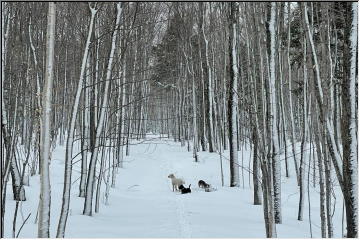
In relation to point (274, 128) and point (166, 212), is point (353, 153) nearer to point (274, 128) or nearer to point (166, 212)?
point (274, 128)

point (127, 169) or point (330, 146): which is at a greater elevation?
point (330, 146)

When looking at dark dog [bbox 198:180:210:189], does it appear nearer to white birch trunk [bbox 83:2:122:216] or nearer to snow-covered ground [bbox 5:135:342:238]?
snow-covered ground [bbox 5:135:342:238]

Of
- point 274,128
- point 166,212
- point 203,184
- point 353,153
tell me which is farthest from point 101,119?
point 203,184

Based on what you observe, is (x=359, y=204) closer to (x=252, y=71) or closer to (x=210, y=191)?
(x=252, y=71)

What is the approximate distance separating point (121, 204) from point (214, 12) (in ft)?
37.0

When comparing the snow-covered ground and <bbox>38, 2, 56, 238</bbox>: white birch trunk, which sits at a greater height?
<bbox>38, 2, 56, 238</bbox>: white birch trunk

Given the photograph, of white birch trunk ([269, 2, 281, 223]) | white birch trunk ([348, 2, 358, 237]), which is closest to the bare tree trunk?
white birch trunk ([269, 2, 281, 223])

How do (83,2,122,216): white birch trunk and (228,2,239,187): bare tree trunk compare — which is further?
(228,2,239,187): bare tree trunk

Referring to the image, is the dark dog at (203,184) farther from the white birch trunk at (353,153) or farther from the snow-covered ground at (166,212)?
the white birch trunk at (353,153)

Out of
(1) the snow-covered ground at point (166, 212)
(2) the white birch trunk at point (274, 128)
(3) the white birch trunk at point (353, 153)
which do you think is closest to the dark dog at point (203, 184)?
(1) the snow-covered ground at point (166, 212)

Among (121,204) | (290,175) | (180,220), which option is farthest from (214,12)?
(180,220)

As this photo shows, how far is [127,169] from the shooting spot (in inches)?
675

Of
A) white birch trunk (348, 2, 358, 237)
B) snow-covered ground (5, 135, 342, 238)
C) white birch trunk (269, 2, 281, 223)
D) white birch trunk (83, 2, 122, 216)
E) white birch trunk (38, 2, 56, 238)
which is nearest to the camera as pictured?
white birch trunk (38, 2, 56, 238)

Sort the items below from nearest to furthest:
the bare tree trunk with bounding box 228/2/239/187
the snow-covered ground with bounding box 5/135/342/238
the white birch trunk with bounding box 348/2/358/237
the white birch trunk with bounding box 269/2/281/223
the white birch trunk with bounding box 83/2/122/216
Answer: the white birch trunk with bounding box 348/2/358/237 < the snow-covered ground with bounding box 5/135/342/238 < the white birch trunk with bounding box 83/2/122/216 < the white birch trunk with bounding box 269/2/281/223 < the bare tree trunk with bounding box 228/2/239/187
